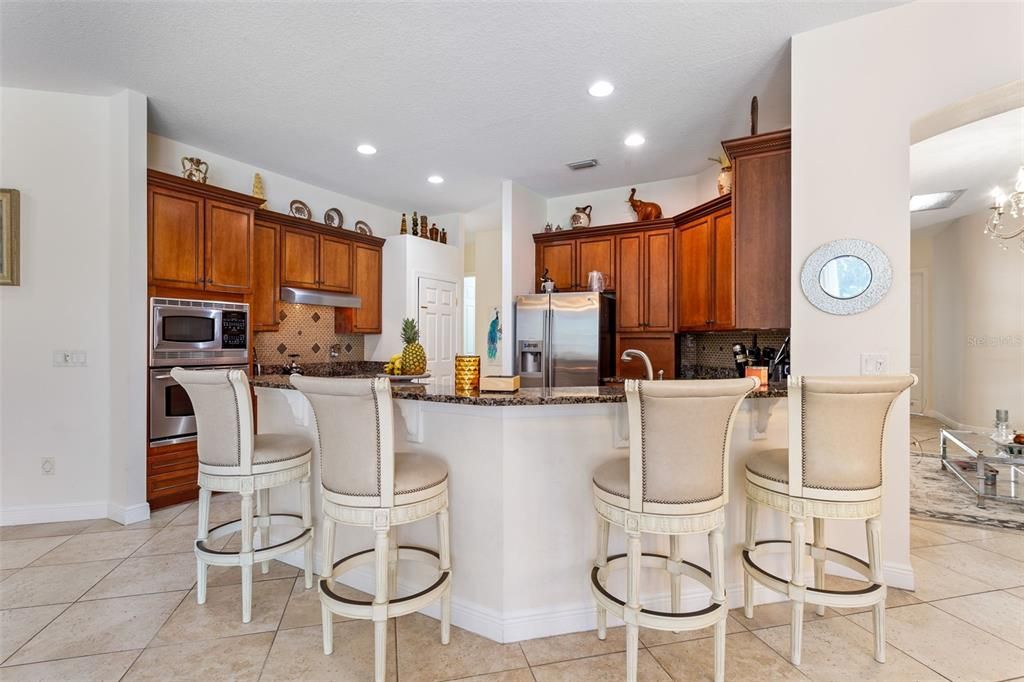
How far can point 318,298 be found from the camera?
4.77 meters

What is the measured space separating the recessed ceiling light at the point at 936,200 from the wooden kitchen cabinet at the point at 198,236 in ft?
23.4

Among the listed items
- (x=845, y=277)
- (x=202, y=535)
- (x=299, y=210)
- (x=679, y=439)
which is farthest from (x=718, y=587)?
(x=299, y=210)

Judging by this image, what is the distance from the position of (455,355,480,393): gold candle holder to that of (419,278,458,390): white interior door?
344 cm

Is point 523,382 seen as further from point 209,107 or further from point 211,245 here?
point 209,107

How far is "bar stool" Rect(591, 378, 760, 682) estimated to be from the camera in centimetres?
157

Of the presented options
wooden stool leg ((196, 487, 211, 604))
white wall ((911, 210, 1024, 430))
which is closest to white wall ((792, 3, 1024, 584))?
wooden stool leg ((196, 487, 211, 604))

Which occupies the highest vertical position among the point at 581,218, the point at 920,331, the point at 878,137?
the point at 581,218

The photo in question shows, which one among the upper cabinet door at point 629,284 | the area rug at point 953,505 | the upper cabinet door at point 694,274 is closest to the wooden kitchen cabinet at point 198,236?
the upper cabinet door at point 629,284

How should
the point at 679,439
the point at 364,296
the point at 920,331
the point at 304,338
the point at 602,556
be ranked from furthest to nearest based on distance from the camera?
the point at 920,331 → the point at 364,296 → the point at 304,338 → the point at 602,556 → the point at 679,439

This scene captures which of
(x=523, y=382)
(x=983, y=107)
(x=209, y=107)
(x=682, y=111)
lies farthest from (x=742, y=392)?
(x=209, y=107)

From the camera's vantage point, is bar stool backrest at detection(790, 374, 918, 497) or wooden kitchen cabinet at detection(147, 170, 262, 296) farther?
wooden kitchen cabinet at detection(147, 170, 262, 296)

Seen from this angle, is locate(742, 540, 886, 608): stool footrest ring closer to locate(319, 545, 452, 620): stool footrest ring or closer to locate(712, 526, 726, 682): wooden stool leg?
locate(712, 526, 726, 682): wooden stool leg

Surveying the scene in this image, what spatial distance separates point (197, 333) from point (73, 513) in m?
1.44

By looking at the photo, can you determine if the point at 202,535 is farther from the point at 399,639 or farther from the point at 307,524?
the point at 399,639
